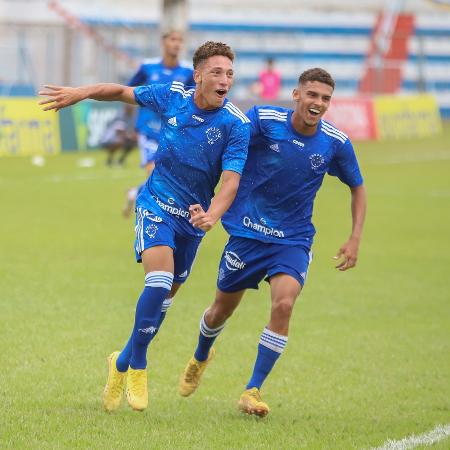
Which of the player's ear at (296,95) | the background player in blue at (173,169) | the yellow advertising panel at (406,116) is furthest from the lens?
the yellow advertising panel at (406,116)

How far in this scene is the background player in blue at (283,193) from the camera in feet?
24.3

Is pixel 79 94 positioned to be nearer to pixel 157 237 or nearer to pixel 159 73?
pixel 157 237

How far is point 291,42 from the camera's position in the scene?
119ft

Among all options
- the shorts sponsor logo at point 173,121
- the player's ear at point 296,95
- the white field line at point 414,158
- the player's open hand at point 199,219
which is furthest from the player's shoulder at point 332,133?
the white field line at point 414,158

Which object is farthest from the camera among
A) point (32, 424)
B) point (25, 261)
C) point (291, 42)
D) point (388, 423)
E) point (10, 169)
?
point (291, 42)

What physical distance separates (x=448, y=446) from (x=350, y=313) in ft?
15.3

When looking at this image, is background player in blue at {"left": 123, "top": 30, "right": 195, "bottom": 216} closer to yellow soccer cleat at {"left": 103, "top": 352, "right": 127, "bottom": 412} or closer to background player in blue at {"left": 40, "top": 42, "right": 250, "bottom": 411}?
background player in blue at {"left": 40, "top": 42, "right": 250, "bottom": 411}

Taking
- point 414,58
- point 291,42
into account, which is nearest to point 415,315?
point 291,42

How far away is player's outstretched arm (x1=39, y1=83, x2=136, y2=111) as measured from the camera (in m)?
6.86

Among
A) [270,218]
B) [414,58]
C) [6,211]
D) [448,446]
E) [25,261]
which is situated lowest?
[414,58]

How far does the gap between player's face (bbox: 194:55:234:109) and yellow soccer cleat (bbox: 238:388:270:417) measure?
179cm

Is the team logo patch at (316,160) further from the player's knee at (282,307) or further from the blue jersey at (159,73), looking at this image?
the blue jersey at (159,73)

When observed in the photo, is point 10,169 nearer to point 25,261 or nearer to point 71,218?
point 71,218

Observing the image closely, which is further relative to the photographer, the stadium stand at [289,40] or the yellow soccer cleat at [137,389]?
the stadium stand at [289,40]
